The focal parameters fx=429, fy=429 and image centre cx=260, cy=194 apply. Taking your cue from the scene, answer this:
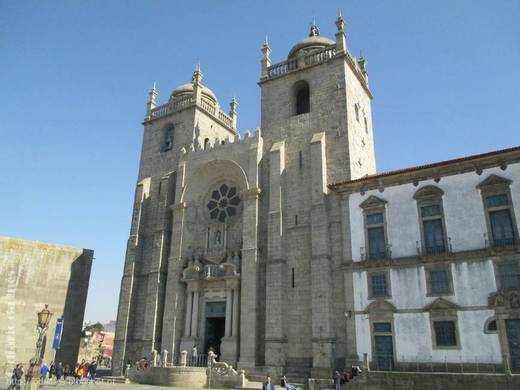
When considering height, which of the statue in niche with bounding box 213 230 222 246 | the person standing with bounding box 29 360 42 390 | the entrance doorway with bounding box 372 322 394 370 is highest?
the statue in niche with bounding box 213 230 222 246

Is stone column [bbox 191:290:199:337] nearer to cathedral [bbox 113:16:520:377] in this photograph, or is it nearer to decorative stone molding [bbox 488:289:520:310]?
cathedral [bbox 113:16:520:377]

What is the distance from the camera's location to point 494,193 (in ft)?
63.7

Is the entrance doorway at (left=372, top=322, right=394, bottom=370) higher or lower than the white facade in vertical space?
lower

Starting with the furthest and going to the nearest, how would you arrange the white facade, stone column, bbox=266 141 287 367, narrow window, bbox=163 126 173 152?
1. narrow window, bbox=163 126 173 152
2. stone column, bbox=266 141 287 367
3. the white facade

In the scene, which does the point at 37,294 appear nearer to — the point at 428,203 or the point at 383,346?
the point at 383,346

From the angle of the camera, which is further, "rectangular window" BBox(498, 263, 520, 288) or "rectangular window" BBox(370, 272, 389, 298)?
"rectangular window" BBox(370, 272, 389, 298)

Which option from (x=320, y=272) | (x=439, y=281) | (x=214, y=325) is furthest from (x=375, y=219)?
(x=214, y=325)

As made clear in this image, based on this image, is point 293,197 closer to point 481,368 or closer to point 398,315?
point 398,315

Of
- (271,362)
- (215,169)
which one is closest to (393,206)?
(271,362)

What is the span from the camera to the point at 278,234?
969 inches

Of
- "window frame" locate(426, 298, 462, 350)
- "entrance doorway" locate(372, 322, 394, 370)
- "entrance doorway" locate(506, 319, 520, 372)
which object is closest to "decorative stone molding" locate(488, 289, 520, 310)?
"entrance doorway" locate(506, 319, 520, 372)

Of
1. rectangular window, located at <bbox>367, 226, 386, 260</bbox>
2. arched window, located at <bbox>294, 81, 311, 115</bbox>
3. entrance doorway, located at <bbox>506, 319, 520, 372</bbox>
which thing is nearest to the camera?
entrance doorway, located at <bbox>506, 319, 520, 372</bbox>

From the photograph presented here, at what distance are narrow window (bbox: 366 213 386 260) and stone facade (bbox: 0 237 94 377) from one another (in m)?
22.1

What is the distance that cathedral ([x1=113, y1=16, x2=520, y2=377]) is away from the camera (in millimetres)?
19000
